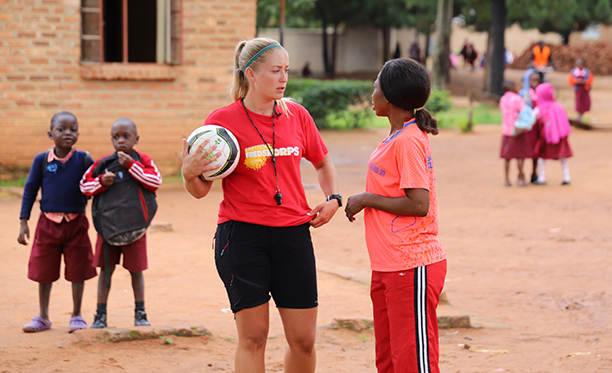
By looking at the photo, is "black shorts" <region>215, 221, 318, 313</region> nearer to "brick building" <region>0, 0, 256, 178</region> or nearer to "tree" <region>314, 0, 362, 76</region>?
"brick building" <region>0, 0, 256, 178</region>

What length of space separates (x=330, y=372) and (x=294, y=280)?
121 centimetres

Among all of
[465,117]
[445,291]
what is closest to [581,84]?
[465,117]

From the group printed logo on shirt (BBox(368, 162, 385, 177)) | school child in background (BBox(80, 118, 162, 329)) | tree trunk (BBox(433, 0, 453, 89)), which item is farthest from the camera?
tree trunk (BBox(433, 0, 453, 89))

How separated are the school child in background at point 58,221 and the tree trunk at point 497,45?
75.3 ft

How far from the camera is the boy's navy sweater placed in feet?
15.1

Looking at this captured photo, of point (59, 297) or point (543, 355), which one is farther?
point (59, 297)

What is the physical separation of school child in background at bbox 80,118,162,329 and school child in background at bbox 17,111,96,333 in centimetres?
15

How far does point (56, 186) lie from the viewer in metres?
4.62

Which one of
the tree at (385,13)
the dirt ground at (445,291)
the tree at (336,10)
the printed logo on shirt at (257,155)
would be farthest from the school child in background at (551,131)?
the tree at (336,10)

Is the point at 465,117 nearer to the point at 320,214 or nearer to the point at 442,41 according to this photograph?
the point at 442,41

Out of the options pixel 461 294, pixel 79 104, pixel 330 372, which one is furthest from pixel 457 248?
pixel 79 104

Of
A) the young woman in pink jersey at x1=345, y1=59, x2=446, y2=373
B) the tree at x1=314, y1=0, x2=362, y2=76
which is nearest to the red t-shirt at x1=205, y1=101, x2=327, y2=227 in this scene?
the young woman in pink jersey at x1=345, y1=59, x2=446, y2=373

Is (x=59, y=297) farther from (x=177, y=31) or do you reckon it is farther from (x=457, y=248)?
(x=177, y=31)

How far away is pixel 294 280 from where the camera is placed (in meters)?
3.15
